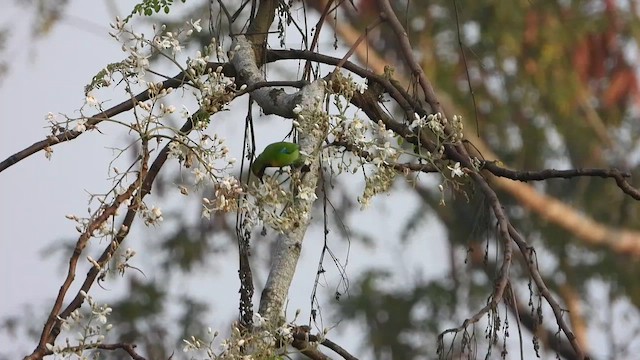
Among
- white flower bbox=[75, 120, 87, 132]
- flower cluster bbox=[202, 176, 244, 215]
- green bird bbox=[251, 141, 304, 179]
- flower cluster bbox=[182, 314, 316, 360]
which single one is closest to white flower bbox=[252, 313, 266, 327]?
flower cluster bbox=[182, 314, 316, 360]

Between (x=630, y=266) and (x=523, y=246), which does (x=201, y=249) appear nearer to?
(x=630, y=266)

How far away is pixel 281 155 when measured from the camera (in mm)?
1708

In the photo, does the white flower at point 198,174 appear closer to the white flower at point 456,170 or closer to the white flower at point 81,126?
the white flower at point 81,126

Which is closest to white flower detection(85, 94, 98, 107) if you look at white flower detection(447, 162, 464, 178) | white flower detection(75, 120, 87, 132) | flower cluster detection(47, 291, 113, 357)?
white flower detection(75, 120, 87, 132)

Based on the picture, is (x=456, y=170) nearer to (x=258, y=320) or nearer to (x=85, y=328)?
(x=258, y=320)

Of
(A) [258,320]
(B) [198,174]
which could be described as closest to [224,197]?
(B) [198,174]

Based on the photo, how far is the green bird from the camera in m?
1.69

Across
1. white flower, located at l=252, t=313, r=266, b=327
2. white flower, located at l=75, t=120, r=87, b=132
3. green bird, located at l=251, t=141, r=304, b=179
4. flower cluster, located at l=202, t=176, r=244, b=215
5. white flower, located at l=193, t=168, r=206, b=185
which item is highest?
green bird, located at l=251, t=141, r=304, b=179

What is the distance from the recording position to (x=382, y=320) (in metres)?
7.23

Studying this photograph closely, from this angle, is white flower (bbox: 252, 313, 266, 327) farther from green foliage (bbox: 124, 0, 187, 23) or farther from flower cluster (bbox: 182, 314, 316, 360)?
green foliage (bbox: 124, 0, 187, 23)

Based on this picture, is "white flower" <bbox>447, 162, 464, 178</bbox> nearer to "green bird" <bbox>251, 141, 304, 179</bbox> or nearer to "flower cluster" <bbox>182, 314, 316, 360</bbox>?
"green bird" <bbox>251, 141, 304, 179</bbox>

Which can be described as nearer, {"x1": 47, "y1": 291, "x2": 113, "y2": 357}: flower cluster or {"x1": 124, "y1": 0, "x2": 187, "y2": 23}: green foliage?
{"x1": 47, "y1": 291, "x2": 113, "y2": 357}: flower cluster

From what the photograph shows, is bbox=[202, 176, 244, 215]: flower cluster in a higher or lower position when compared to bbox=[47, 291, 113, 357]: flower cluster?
higher

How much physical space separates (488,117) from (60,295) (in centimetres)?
575
